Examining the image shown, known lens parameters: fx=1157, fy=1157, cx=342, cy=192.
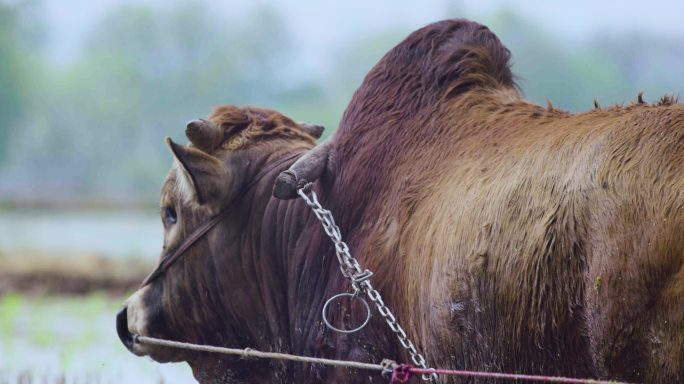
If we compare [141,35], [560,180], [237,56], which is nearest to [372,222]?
[560,180]

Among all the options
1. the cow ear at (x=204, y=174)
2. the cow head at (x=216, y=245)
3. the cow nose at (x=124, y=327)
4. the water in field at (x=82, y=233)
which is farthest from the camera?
the water in field at (x=82, y=233)

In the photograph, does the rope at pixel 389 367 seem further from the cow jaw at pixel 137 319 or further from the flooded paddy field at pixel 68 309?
the flooded paddy field at pixel 68 309

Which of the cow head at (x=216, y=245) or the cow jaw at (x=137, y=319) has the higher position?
the cow head at (x=216, y=245)

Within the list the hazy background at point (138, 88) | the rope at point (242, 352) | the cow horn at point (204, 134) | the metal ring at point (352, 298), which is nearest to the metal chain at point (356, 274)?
the metal ring at point (352, 298)

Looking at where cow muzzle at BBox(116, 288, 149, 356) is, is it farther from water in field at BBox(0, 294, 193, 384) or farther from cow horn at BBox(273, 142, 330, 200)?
water in field at BBox(0, 294, 193, 384)

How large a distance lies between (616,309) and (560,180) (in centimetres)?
53

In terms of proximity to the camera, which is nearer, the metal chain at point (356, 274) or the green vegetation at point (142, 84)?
the metal chain at point (356, 274)

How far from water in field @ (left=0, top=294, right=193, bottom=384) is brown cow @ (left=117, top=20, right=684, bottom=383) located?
2.38 m

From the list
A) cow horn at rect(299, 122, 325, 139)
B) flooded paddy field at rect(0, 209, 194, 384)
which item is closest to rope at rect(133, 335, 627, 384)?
cow horn at rect(299, 122, 325, 139)

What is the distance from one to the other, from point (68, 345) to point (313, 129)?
7039 millimetres

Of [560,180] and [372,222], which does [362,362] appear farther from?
[560,180]

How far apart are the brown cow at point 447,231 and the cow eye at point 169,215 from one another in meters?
0.01

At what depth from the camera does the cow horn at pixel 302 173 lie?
4.76 meters

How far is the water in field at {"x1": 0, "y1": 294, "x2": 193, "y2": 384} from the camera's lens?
994 cm
